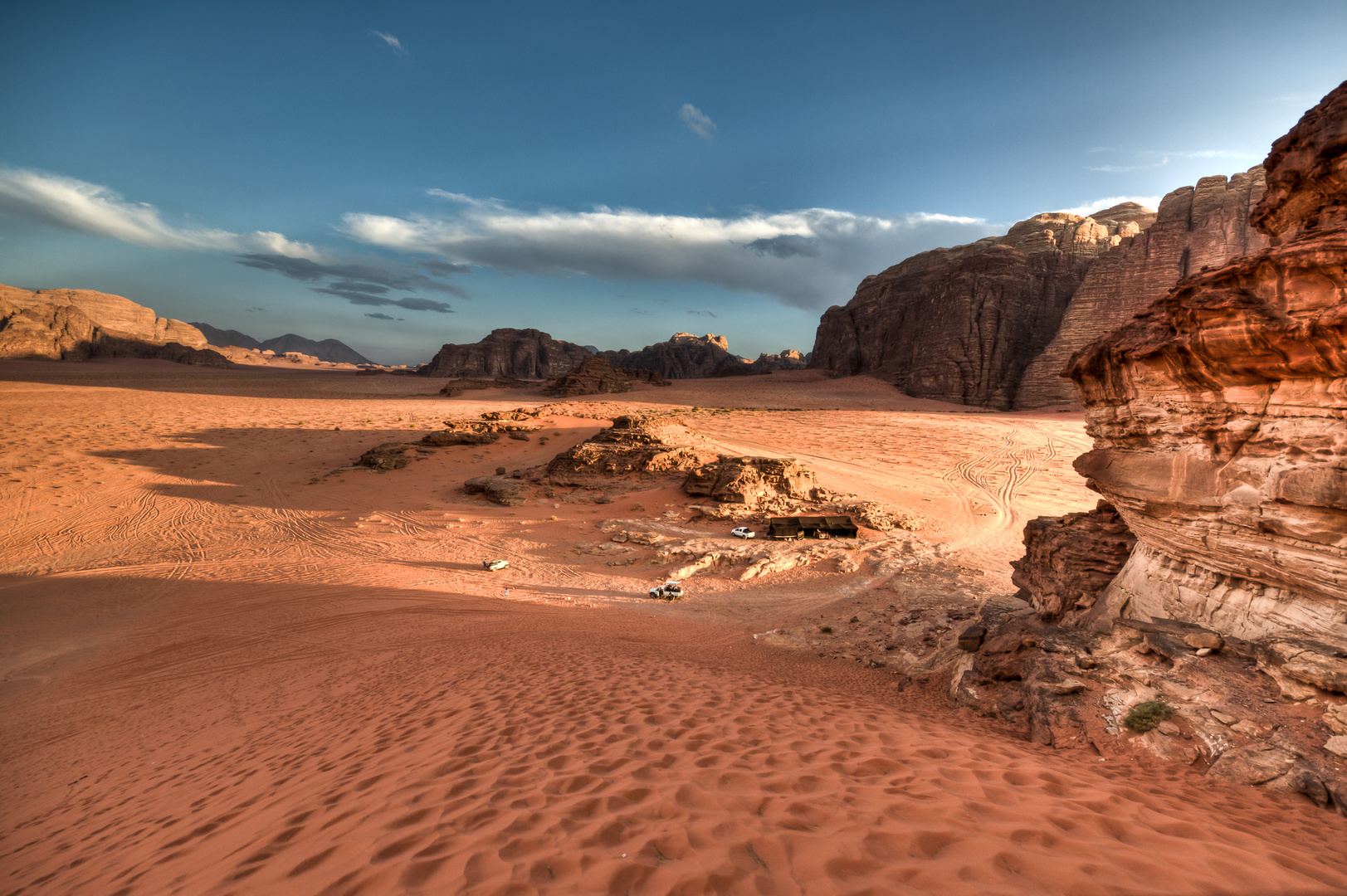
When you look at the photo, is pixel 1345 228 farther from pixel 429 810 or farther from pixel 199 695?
pixel 199 695

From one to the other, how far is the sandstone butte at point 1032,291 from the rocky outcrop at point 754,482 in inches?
1157

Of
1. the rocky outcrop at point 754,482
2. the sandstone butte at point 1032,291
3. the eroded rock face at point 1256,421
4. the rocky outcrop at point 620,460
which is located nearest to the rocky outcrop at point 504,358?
the sandstone butte at point 1032,291

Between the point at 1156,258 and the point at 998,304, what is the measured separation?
10.5m

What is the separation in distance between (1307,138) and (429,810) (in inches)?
392

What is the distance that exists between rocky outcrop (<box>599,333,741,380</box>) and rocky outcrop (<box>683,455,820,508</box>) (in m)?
79.4

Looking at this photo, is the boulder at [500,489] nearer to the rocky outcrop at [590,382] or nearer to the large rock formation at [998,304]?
the rocky outcrop at [590,382]

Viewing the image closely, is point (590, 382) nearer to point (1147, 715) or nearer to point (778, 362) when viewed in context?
point (1147, 715)

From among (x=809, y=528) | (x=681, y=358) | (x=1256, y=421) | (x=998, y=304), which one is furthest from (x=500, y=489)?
(x=681, y=358)

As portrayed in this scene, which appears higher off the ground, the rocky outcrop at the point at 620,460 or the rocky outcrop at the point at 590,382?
the rocky outcrop at the point at 590,382

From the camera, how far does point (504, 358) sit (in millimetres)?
80562

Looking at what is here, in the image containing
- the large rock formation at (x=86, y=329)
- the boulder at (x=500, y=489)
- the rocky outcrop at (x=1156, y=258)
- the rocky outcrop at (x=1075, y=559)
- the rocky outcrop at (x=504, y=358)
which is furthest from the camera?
the rocky outcrop at (x=504, y=358)

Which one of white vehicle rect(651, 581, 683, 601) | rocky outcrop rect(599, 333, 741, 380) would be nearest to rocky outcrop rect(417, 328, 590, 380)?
rocky outcrop rect(599, 333, 741, 380)

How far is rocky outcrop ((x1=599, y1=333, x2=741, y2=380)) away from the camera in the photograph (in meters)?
99.7

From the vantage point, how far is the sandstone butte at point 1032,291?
37125 mm
